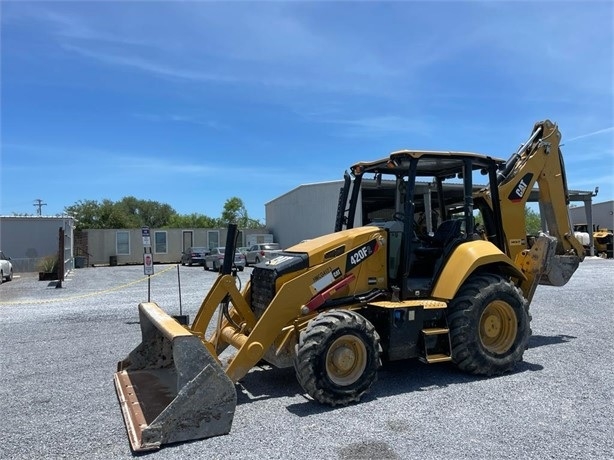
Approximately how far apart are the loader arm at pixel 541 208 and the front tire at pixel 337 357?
3322mm

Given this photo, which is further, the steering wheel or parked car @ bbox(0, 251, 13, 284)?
parked car @ bbox(0, 251, 13, 284)

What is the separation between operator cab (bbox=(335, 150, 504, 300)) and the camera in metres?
6.52

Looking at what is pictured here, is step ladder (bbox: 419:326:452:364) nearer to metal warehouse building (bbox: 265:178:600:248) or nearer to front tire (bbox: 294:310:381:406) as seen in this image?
front tire (bbox: 294:310:381:406)

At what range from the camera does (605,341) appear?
8.30m

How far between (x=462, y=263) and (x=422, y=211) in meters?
1.25

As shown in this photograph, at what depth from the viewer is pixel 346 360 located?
549cm

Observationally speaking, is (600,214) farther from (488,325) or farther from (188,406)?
(188,406)

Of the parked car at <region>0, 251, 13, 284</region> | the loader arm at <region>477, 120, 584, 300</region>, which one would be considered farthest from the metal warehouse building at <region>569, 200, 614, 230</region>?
the parked car at <region>0, 251, 13, 284</region>

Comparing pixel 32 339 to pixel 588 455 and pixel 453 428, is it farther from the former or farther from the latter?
pixel 588 455

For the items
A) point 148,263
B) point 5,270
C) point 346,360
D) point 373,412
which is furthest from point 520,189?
point 5,270

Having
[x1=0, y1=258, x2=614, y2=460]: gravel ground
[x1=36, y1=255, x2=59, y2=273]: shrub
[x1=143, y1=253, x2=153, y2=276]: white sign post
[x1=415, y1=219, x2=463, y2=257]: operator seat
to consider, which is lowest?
[x1=0, y1=258, x2=614, y2=460]: gravel ground

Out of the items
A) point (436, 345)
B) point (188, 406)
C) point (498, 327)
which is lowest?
point (188, 406)

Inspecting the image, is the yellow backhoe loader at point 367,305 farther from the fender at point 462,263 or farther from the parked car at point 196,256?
the parked car at point 196,256

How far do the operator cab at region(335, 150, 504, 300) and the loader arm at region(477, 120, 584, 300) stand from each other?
0.31m
